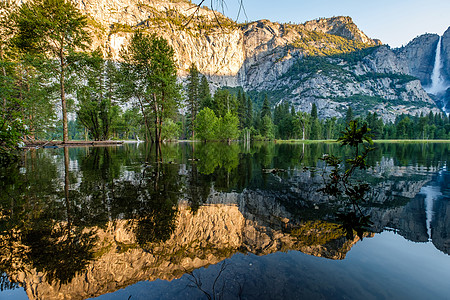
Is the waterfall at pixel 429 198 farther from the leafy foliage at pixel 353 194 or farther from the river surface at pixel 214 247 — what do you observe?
the leafy foliage at pixel 353 194

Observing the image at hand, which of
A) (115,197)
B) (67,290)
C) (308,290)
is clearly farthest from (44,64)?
(308,290)

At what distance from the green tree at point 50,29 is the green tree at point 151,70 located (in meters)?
5.12

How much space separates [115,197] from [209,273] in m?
4.32

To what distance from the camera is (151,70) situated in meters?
26.3

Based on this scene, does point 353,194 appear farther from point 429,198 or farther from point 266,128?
point 266,128

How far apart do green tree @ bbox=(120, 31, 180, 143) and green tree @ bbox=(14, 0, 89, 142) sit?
5.12m

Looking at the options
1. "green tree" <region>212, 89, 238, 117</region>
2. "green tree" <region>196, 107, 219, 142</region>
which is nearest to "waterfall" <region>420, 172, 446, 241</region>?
"green tree" <region>196, 107, 219, 142</region>

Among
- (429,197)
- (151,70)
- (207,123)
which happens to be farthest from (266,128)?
(429,197)

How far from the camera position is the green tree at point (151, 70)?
25234 mm

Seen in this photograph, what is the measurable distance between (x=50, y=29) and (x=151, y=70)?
10.3 meters

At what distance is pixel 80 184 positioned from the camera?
7398 millimetres

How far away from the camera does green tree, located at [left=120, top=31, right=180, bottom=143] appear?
25234 millimetres

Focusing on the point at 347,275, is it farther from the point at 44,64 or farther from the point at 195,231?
the point at 44,64

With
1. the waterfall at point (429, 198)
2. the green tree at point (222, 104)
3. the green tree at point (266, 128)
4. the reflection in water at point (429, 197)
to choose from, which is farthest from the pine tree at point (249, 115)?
the reflection in water at point (429, 197)
